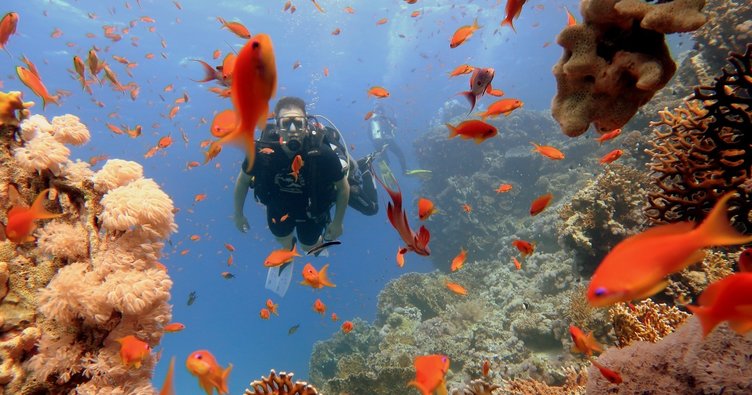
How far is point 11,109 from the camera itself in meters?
3.02

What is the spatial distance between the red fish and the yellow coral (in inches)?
135

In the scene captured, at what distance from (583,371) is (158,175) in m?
79.1

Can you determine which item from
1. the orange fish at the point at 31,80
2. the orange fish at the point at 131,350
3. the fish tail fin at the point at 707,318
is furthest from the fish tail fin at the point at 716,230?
the orange fish at the point at 31,80

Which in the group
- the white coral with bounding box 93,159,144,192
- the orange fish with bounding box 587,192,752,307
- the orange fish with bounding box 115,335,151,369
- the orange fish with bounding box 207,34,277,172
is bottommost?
the orange fish with bounding box 115,335,151,369

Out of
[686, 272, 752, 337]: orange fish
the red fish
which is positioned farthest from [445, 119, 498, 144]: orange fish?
[686, 272, 752, 337]: orange fish

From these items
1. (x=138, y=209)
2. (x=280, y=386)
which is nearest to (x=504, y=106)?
(x=280, y=386)

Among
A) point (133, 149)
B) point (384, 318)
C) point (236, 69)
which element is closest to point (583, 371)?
point (236, 69)

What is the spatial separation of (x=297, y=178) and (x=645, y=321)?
636cm

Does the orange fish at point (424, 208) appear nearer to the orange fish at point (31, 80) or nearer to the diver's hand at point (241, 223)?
the orange fish at point (31, 80)

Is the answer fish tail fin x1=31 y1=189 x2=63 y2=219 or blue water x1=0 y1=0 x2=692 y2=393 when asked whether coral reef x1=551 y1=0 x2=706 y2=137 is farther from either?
blue water x1=0 y1=0 x2=692 y2=393

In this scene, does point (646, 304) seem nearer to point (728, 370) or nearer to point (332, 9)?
point (728, 370)

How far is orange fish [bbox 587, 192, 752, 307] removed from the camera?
135 cm

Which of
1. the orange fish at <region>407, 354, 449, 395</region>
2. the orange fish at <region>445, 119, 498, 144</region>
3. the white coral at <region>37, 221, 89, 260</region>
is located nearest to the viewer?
the white coral at <region>37, 221, 89, 260</region>

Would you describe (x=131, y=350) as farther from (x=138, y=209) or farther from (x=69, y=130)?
(x=69, y=130)
